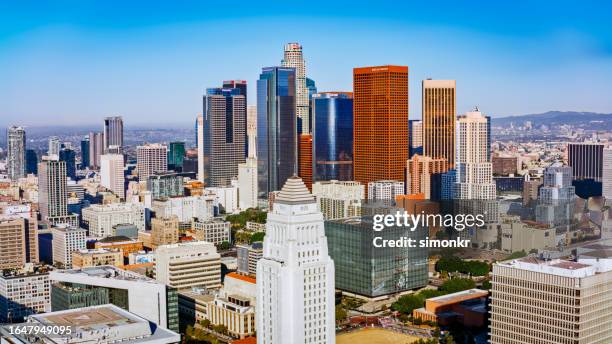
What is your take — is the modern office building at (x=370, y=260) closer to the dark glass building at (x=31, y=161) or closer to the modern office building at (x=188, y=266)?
the modern office building at (x=188, y=266)

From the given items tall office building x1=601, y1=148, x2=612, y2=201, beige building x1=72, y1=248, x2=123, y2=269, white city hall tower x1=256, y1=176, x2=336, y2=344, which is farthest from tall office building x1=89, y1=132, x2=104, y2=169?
white city hall tower x1=256, y1=176, x2=336, y2=344

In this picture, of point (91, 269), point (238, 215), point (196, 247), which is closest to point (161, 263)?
point (196, 247)

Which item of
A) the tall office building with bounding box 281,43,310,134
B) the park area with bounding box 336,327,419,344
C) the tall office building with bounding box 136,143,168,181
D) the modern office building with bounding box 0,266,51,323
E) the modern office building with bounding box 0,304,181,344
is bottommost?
the park area with bounding box 336,327,419,344

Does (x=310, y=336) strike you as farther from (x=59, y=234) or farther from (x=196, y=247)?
(x=59, y=234)

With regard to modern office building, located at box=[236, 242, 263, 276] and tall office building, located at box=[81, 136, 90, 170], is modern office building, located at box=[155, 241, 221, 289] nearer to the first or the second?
modern office building, located at box=[236, 242, 263, 276]

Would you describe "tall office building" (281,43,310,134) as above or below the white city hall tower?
above

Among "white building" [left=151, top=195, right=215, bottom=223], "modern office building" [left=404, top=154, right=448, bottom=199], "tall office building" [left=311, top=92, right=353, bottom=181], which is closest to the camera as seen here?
"white building" [left=151, top=195, right=215, bottom=223]
